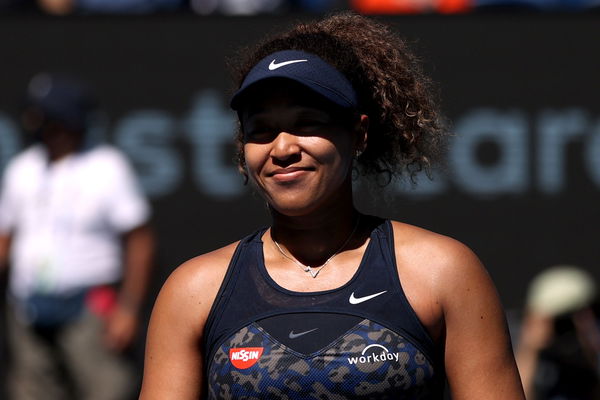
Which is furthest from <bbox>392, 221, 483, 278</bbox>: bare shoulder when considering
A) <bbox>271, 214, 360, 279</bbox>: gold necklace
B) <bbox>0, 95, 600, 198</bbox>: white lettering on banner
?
<bbox>0, 95, 600, 198</bbox>: white lettering on banner

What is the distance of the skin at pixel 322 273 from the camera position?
2.88 metres

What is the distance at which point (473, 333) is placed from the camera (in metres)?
2.87

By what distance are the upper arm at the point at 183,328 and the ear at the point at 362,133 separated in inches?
15.7

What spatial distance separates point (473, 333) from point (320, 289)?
34cm

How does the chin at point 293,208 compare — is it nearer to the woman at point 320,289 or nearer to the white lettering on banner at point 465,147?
the woman at point 320,289

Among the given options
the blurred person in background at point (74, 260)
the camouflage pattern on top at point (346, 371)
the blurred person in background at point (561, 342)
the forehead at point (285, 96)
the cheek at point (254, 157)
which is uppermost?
the forehead at point (285, 96)

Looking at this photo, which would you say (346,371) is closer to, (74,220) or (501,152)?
(74,220)

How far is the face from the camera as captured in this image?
9.61 ft

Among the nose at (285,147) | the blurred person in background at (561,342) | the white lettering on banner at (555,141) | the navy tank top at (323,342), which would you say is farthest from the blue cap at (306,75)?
the white lettering on banner at (555,141)

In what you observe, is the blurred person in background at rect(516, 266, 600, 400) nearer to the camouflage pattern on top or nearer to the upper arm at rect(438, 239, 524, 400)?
the upper arm at rect(438, 239, 524, 400)

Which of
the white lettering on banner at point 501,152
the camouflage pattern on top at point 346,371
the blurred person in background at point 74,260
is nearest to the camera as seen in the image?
the camouflage pattern on top at point 346,371

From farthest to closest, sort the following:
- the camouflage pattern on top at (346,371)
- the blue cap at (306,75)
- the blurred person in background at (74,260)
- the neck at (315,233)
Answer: the blurred person in background at (74,260) → the neck at (315,233) → the blue cap at (306,75) → the camouflage pattern on top at (346,371)

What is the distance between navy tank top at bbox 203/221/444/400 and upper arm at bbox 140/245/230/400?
0.03 m

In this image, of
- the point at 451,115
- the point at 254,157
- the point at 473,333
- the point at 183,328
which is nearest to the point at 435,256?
the point at 473,333
